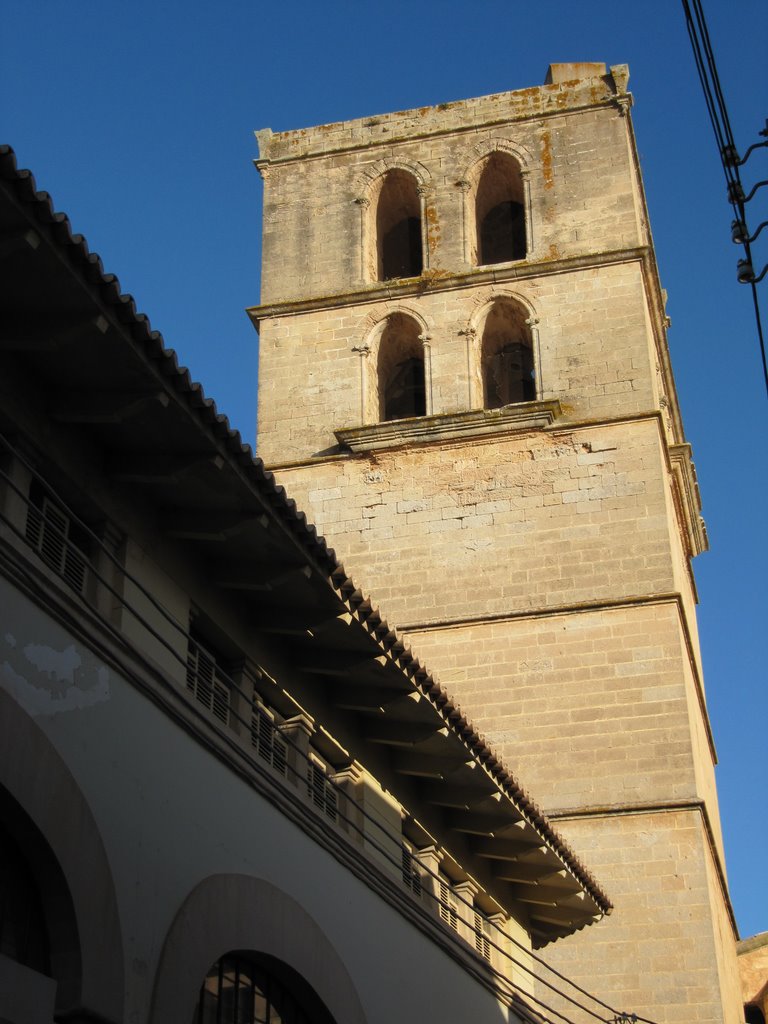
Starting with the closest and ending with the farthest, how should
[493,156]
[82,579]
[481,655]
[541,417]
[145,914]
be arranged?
[145,914]
[82,579]
[481,655]
[541,417]
[493,156]

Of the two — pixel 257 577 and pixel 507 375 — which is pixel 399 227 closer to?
pixel 507 375

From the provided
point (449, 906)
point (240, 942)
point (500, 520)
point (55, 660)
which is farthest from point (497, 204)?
point (55, 660)

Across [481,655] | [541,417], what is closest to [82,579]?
[481,655]

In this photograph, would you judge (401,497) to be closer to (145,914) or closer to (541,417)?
(541,417)

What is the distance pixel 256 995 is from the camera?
10.5 meters

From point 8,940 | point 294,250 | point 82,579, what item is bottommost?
point 8,940

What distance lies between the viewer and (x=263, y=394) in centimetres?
2761

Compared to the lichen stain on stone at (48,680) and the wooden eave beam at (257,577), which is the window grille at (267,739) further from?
the lichen stain on stone at (48,680)

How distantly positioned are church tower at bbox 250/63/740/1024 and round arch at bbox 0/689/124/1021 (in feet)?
33.0

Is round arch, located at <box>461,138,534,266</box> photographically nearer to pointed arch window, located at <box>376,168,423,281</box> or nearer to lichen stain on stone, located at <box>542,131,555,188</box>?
lichen stain on stone, located at <box>542,131,555,188</box>

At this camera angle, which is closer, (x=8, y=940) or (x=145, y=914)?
(x=8, y=940)

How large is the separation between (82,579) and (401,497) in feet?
50.4

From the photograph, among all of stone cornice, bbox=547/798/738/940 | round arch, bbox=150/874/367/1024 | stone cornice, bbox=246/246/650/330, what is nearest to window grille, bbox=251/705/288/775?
round arch, bbox=150/874/367/1024

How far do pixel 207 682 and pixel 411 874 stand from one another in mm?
4098
